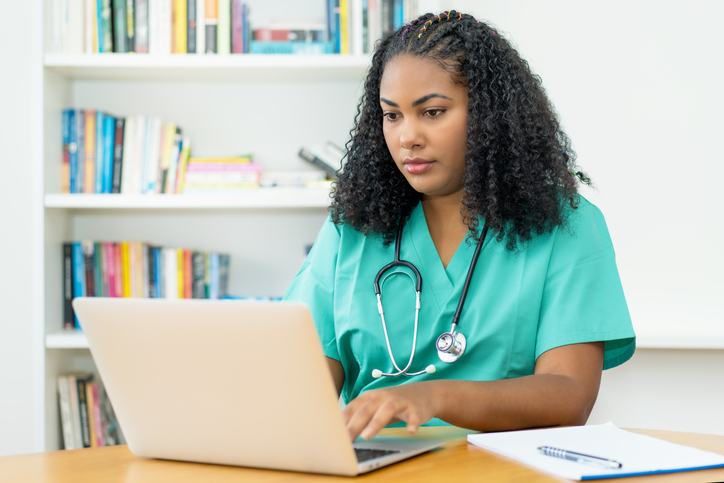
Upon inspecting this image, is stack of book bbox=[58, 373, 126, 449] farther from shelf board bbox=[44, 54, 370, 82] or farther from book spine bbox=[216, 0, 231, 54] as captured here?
book spine bbox=[216, 0, 231, 54]

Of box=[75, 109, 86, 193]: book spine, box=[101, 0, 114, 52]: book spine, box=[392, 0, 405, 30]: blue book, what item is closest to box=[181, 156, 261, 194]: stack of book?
box=[75, 109, 86, 193]: book spine

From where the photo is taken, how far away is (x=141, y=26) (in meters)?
2.00

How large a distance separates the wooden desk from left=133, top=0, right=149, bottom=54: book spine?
4.79ft

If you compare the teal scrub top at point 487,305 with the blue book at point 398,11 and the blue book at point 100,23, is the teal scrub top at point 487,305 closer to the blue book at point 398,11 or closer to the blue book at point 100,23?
the blue book at point 398,11

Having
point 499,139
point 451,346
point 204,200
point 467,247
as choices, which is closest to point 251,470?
point 451,346

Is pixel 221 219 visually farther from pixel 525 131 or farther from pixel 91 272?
pixel 525 131

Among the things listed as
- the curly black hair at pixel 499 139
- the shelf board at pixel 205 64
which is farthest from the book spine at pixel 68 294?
the curly black hair at pixel 499 139

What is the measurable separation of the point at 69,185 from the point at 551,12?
1.57 meters

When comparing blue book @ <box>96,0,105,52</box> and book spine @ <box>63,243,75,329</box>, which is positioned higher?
blue book @ <box>96,0,105,52</box>

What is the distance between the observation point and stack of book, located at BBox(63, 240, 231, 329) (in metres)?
2.04

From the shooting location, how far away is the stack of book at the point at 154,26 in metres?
1.99

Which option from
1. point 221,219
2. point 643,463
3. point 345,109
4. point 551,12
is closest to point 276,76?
point 345,109

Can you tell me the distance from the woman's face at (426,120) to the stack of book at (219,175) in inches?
34.8

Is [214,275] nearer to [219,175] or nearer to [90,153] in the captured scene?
[219,175]
